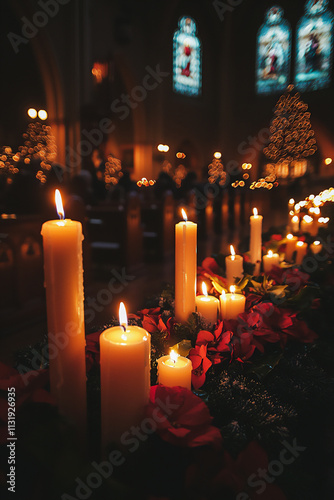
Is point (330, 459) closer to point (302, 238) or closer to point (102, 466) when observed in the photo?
point (102, 466)

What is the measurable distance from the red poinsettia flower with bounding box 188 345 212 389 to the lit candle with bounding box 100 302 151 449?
0.80 feet

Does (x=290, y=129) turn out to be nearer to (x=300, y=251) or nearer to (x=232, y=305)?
(x=232, y=305)

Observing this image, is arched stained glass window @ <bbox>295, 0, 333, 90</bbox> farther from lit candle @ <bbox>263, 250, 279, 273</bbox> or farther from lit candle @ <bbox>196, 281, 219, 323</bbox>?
lit candle @ <bbox>196, 281, 219, 323</bbox>

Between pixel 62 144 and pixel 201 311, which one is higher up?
pixel 62 144

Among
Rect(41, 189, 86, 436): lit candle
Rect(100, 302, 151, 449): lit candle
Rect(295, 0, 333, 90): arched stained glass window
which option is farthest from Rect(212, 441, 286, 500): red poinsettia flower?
Rect(295, 0, 333, 90): arched stained glass window

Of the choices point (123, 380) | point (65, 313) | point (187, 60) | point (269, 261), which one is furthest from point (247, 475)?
point (187, 60)

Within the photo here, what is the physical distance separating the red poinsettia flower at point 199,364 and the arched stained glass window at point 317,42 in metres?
16.3

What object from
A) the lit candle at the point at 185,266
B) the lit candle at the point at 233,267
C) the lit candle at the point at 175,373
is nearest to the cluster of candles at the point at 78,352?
the lit candle at the point at 175,373

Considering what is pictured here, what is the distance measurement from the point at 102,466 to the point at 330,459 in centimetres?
71

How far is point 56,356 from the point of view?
0.71m

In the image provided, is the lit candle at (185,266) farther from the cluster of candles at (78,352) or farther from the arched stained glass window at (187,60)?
the arched stained glass window at (187,60)

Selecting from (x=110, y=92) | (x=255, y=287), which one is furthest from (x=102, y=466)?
(x=110, y=92)

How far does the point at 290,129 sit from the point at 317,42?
55.0 feet

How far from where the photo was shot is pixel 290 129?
1138 millimetres
